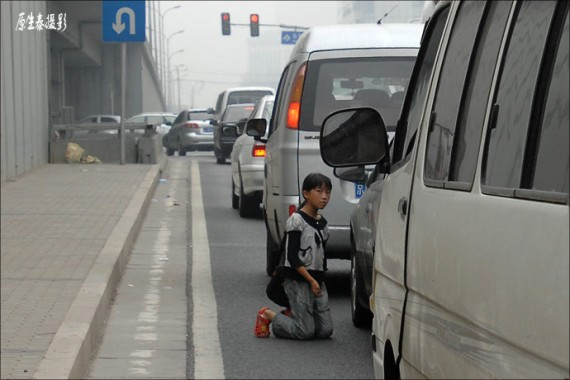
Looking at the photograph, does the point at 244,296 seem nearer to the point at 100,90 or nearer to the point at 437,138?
the point at 437,138

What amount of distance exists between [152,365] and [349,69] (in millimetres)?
3416

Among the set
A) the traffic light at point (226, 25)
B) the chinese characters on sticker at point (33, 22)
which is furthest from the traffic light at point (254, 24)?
the chinese characters on sticker at point (33, 22)

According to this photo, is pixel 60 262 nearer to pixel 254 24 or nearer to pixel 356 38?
pixel 356 38

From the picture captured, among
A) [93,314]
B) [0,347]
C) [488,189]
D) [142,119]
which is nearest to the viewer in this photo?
[488,189]

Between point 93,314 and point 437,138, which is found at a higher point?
point 437,138

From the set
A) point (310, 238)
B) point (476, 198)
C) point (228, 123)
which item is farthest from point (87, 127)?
point (476, 198)

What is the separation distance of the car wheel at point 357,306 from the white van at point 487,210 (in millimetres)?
4457

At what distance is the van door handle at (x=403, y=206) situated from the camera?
395cm

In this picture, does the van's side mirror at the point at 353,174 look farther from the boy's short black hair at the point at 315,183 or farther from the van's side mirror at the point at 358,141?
the van's side mirror at the point at 358,141

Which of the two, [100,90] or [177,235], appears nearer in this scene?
[177,235]

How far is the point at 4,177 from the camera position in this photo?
853 inches

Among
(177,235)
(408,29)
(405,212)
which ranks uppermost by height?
(408,29)

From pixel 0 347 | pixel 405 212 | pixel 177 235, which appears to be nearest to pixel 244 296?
pixel 0 347

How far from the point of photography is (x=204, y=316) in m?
10.0
